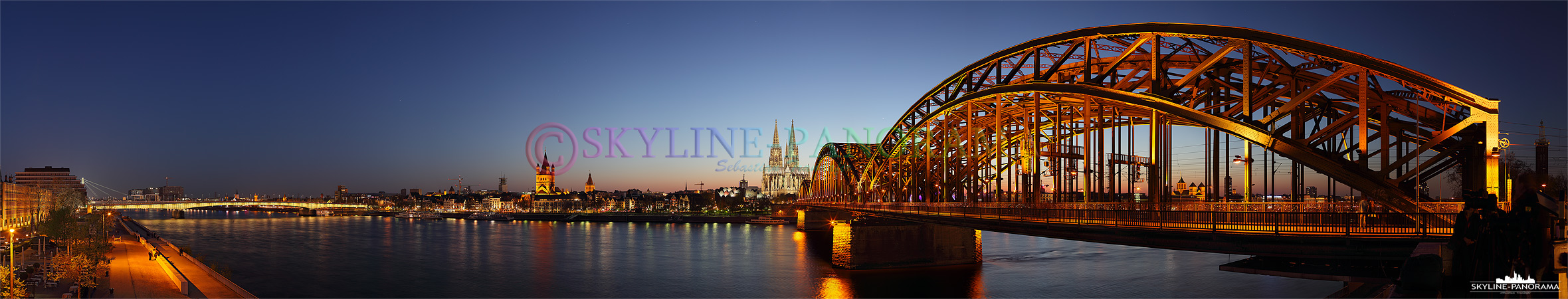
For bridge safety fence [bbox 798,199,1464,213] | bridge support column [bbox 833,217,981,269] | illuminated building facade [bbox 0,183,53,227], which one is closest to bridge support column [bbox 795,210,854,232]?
bridge support column [bbox 833,217,981,269]

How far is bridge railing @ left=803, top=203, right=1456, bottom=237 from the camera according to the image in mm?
20781

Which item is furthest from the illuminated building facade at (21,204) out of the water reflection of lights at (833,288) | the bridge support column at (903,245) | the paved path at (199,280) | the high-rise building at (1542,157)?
the high-rise building at (1542,157)

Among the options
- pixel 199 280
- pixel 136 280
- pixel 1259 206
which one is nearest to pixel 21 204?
pixel 136 280

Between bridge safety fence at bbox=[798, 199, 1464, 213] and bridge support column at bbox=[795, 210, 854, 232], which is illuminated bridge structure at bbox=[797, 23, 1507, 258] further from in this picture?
bridge support column at bbox=[795, 210, 854, 232]

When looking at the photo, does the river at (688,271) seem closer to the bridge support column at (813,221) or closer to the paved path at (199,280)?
the paved path at (199,280)

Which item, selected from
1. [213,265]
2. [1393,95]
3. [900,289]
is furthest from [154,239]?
[1393,95]

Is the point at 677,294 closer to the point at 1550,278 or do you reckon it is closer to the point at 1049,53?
the point at 1049,53

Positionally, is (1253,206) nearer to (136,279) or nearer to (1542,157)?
(1542,157)

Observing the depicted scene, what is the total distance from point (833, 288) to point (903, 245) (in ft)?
26.5

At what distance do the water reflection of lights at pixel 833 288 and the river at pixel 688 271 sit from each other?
0.13 m

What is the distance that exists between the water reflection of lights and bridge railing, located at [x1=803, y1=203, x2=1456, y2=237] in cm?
2085

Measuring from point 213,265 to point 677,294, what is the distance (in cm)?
3724

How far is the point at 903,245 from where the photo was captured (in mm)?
59062

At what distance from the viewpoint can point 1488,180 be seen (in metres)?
25.4
